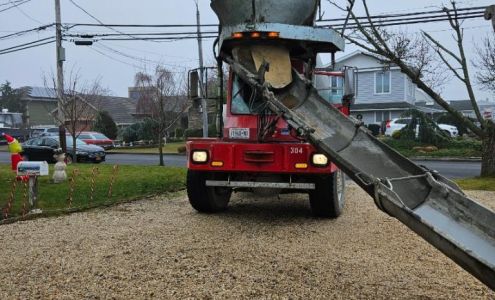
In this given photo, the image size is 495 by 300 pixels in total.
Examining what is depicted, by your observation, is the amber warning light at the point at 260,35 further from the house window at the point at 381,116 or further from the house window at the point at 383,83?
the house window at the point at 381,116

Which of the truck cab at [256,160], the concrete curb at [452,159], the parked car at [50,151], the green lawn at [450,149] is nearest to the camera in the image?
the truck cab at [256,160]

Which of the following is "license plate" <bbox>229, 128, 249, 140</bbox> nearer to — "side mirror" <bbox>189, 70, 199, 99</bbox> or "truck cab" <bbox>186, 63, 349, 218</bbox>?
"truck cab" <bbox>186, 63, 349, 218</bbox>

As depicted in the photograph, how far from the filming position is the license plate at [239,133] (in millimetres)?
8102

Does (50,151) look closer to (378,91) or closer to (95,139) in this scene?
(95,139)

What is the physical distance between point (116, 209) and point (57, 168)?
394 centimetres

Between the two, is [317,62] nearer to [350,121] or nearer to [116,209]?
[350,121]

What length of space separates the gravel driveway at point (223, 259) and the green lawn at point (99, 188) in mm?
1624

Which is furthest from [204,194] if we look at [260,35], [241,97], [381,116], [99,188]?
[381,116]

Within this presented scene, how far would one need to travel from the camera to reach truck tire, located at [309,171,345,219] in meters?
7.71

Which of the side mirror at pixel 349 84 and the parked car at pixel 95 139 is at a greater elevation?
the side mirror at pixel 349 84

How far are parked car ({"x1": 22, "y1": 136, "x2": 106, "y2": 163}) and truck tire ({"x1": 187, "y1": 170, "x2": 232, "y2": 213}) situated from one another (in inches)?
628

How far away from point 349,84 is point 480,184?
6.44 meters

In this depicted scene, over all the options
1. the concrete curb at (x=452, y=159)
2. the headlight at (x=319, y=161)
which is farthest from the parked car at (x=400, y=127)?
the headlight at (x=319, y=161)

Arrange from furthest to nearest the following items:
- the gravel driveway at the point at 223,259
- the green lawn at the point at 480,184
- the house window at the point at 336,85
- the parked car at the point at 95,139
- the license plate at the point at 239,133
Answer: the parked car at the point at 95,139, the green lawn at the point at 480,184, the house window at the point at 336,85, the license plate at the point at 239,133, the gravel driveway at the point at 223,259
